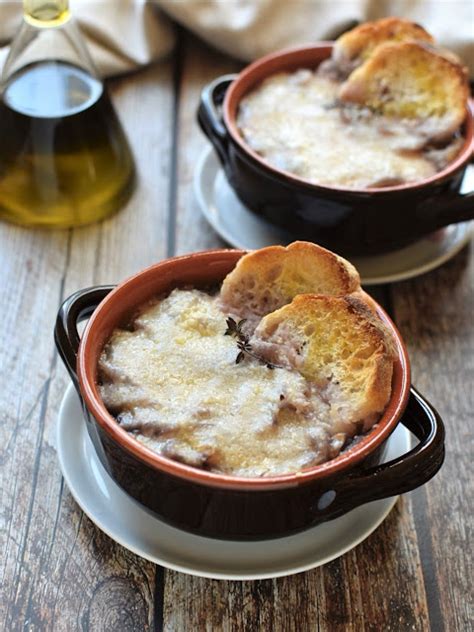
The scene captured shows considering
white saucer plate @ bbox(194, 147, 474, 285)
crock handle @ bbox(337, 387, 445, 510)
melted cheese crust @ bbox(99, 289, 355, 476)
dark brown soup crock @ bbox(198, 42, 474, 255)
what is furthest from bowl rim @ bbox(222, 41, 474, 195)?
crock handle @ bbox(337, 387, 445, 510)

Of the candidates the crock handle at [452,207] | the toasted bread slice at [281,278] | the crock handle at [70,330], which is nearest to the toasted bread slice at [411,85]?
the crock handle at [452,207]

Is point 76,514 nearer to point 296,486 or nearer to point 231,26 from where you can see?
point 296,486

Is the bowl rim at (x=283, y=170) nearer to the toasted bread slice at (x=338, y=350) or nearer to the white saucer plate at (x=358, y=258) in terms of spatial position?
the white saucer plate at (x=358, y=258)

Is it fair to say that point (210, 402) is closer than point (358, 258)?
Yes

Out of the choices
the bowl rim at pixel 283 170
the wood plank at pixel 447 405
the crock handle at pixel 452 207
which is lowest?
the wood plank at pixel 447 405

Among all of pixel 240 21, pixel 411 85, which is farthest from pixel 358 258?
pixel 240 21

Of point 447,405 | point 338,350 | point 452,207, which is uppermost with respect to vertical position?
point 338,350

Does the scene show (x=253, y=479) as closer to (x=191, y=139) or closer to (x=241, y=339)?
(x=241, y=339)

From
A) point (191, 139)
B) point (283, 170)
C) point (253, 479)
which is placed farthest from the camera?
point (191, 139)
